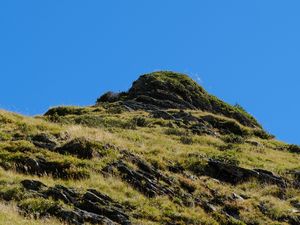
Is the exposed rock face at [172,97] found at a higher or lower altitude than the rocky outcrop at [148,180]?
higher

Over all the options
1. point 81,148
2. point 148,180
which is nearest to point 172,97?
point 81,148

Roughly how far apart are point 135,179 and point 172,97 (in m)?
32.0

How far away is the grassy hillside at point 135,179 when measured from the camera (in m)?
20.9

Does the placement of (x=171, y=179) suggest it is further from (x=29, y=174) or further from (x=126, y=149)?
(x=29, y=174)

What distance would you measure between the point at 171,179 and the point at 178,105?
96.2 feet

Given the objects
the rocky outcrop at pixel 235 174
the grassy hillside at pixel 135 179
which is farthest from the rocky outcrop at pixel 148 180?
the rocky outcrop at pixel 235 174

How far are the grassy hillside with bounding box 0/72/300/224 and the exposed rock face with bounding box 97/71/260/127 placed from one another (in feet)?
49.5

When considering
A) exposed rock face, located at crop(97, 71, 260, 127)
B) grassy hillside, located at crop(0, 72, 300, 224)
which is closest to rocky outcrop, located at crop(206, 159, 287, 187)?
grassy hillside, located at crop(0, 72, 300, 224)

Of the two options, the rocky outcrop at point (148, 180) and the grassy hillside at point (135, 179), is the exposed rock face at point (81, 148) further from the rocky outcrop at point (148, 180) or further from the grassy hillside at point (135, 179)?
the rocky outcrop at point (148, 180)

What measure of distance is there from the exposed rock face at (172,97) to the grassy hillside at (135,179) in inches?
594

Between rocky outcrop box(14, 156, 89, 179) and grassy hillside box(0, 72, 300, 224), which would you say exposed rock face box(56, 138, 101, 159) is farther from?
rocky outcrop box(14, 156, 89, 179)

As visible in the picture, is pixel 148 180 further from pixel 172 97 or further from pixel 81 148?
pixel 172 97

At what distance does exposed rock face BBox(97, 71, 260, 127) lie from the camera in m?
55.3

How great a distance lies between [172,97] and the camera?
2235 inches
